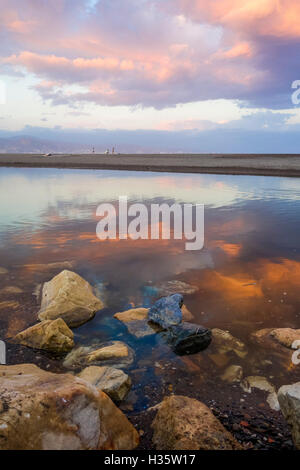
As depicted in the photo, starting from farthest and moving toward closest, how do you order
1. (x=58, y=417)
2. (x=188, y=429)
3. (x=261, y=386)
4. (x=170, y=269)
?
(x=170, y=269) → (x=261, y=386) → (x=188, y=429) → (x=58, y=417)

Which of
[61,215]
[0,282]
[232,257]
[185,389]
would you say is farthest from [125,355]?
[61,215]

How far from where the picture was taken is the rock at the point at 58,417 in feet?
10.6

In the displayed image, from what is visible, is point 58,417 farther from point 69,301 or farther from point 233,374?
point 69,301

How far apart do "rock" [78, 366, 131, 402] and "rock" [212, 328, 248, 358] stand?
2.01m

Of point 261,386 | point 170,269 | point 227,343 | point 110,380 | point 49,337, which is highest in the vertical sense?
point 170,269

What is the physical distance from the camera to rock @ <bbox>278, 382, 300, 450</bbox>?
383 cm

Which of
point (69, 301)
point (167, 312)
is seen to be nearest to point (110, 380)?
point (167, 312)

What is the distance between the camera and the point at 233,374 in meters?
5.20

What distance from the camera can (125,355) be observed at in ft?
18.2

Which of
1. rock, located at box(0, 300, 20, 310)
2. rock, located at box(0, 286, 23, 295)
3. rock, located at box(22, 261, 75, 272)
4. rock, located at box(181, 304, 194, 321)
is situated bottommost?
rock, located at box(181, 304, 194, 321)

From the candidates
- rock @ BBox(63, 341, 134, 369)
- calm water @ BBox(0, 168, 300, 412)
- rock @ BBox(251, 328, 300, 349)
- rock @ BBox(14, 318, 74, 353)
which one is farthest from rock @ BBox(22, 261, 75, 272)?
rock @ BBox(251, 328, 300, 349)

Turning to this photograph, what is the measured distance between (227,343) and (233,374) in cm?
89

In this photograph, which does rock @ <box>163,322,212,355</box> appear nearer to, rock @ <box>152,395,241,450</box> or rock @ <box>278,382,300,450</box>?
rock @ <box>152,395,241,450</box>
